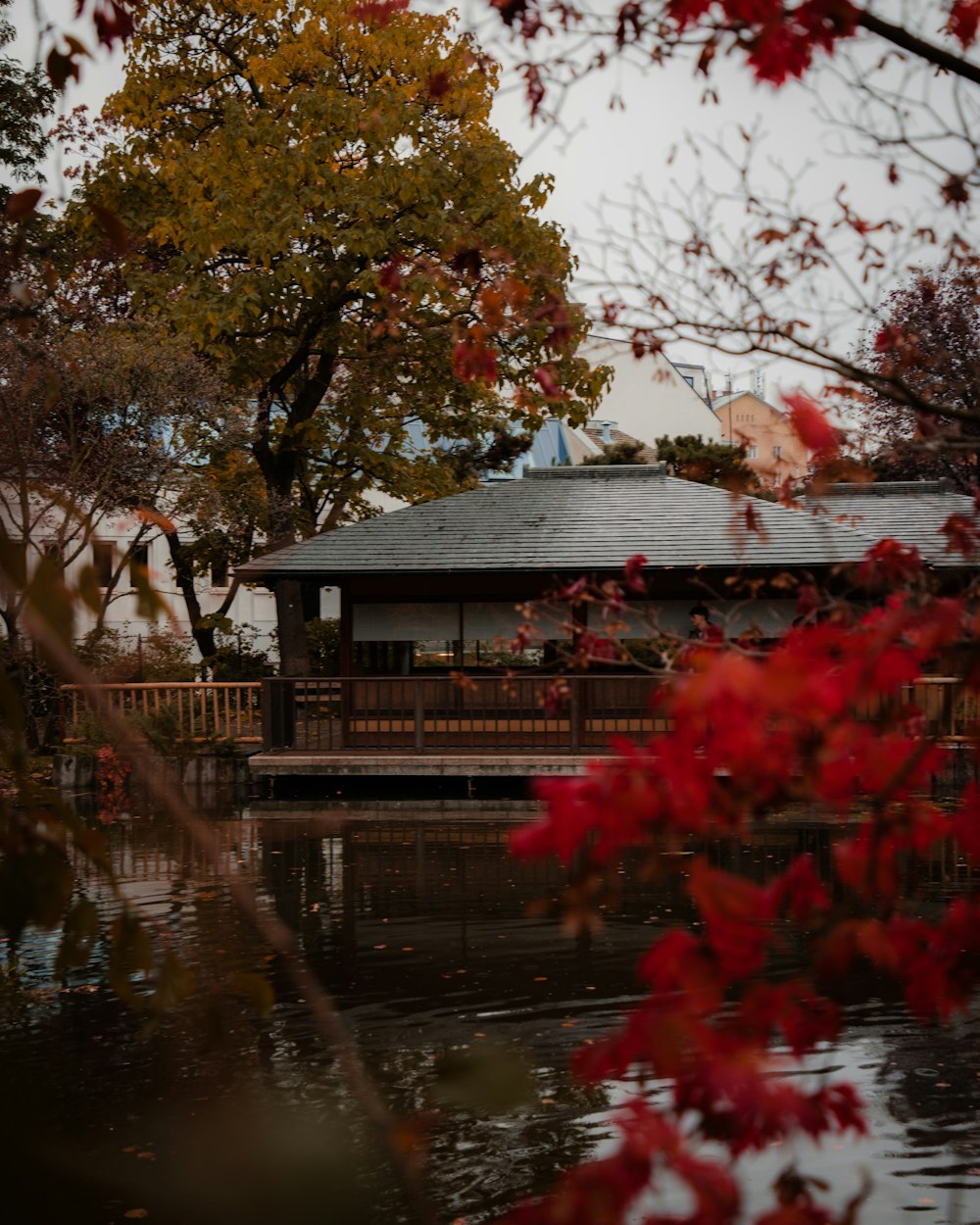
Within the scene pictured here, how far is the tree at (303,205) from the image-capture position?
24.0 metres

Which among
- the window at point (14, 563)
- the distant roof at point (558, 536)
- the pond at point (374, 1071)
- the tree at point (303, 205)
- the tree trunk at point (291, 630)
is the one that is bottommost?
the pond at point (374, 1071)

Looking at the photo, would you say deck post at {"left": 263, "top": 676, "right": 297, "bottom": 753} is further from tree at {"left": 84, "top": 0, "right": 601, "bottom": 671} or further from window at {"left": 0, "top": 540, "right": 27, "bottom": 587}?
window at {"left": 0, "top": 540, "right": 27, "bottom": 587}

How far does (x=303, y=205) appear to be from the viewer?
2394 centimetres

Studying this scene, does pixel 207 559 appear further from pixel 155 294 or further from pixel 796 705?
pixel 796 705

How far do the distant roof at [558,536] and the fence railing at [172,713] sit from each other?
2210 mm

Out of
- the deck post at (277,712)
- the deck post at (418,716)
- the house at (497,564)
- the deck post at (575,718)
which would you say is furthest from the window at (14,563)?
the deck post at (277,712)

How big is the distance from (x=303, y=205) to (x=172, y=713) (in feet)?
29.6

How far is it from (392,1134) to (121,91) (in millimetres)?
26626

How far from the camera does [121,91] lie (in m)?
25.6

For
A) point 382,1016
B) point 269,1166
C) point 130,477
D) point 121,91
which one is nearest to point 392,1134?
point 269,1166

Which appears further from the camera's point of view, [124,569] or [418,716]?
[418,716]

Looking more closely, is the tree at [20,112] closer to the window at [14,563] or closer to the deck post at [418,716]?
the deck post at [418,716]

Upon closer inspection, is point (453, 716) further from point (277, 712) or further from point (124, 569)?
point (124, 569)

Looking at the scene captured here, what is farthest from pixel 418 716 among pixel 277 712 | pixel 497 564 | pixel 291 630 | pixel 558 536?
pixel 291 630
